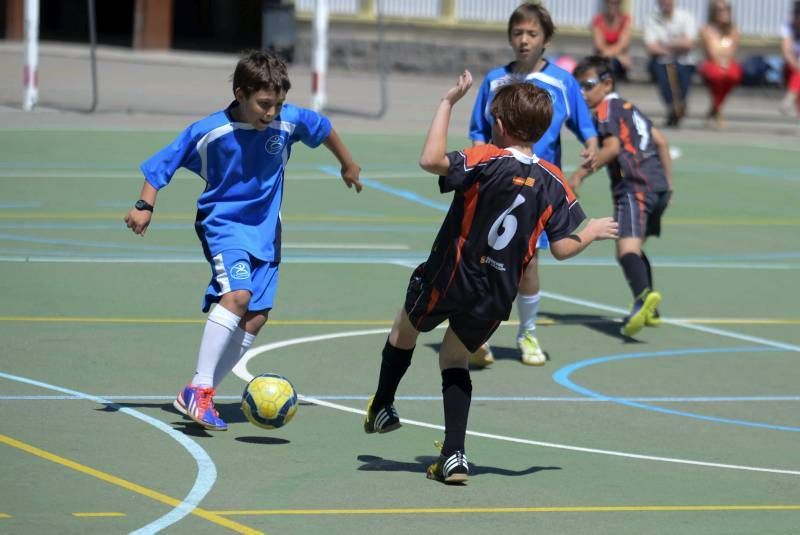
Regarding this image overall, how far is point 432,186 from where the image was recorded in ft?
61.0

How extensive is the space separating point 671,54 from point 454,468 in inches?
779

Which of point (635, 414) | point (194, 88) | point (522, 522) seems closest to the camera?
point (522, 522)

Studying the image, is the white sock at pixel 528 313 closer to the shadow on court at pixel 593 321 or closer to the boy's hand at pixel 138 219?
the shadow on court at pixel 593 321

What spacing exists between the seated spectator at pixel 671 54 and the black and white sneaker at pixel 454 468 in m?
19.0

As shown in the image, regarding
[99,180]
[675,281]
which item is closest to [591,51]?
[99,180]

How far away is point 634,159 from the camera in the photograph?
37.1 feet

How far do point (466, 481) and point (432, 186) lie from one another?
37.7 ft

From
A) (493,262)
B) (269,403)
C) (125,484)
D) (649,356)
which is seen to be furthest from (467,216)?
(649,356)

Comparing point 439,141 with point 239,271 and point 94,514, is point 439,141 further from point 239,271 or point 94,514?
point 94,514

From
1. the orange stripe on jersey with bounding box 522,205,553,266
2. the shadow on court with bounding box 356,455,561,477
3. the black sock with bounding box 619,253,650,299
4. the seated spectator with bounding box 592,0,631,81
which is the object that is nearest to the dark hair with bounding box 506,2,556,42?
the black sock with bounding box 619,253,650,299

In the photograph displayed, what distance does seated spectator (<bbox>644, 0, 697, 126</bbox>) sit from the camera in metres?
25.5

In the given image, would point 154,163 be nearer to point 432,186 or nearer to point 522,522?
point 522,522

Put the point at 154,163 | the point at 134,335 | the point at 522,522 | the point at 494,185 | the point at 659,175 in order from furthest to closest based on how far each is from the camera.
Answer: the point at 659,175
the point at 134,335
the point at 154,163
the point at 494,185
the point at 522,522

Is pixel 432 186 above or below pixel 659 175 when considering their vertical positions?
below
